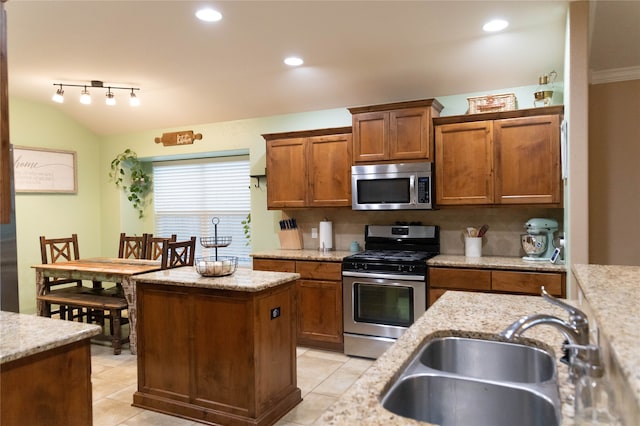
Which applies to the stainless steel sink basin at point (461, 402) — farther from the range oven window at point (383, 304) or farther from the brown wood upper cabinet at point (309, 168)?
the brown wood upper cabinet at point (309, 168)

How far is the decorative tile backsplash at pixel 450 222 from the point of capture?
3.95m

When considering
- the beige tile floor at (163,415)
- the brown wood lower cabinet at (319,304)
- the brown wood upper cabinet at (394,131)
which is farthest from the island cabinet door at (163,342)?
the brown wood upper cabinet at (394,131)

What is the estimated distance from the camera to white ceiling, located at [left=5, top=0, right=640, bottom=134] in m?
2.89

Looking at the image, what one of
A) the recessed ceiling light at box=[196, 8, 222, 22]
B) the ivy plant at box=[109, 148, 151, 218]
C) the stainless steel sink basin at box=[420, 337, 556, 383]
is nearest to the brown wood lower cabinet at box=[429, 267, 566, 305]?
the stainless steel sink basin at box=[420, 337, 556, 383]

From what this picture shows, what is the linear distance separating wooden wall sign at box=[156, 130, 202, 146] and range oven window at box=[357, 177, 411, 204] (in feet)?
8.24

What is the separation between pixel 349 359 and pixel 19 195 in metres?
4.42

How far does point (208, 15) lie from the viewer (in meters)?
2.95

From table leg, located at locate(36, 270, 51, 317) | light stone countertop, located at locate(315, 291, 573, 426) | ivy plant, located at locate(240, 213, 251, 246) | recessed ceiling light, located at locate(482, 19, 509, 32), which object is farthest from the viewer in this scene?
ivy plant, located at locate(240, 213, 251, 246)

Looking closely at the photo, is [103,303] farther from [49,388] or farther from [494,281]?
[494,281]

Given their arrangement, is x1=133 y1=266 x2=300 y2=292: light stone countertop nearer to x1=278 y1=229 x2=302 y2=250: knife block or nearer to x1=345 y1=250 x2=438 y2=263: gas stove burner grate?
x1=345 y1=250 x2=438 y2=263: gas stove burner grate

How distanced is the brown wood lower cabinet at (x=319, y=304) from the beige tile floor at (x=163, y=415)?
0.42ft

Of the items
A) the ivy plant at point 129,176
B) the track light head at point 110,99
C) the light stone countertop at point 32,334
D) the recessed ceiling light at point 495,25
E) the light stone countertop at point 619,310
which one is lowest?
the light stone countertop at point 32,334

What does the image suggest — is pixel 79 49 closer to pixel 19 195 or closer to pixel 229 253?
pixel 19 195

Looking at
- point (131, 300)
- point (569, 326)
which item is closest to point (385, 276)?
point (131, 300)
